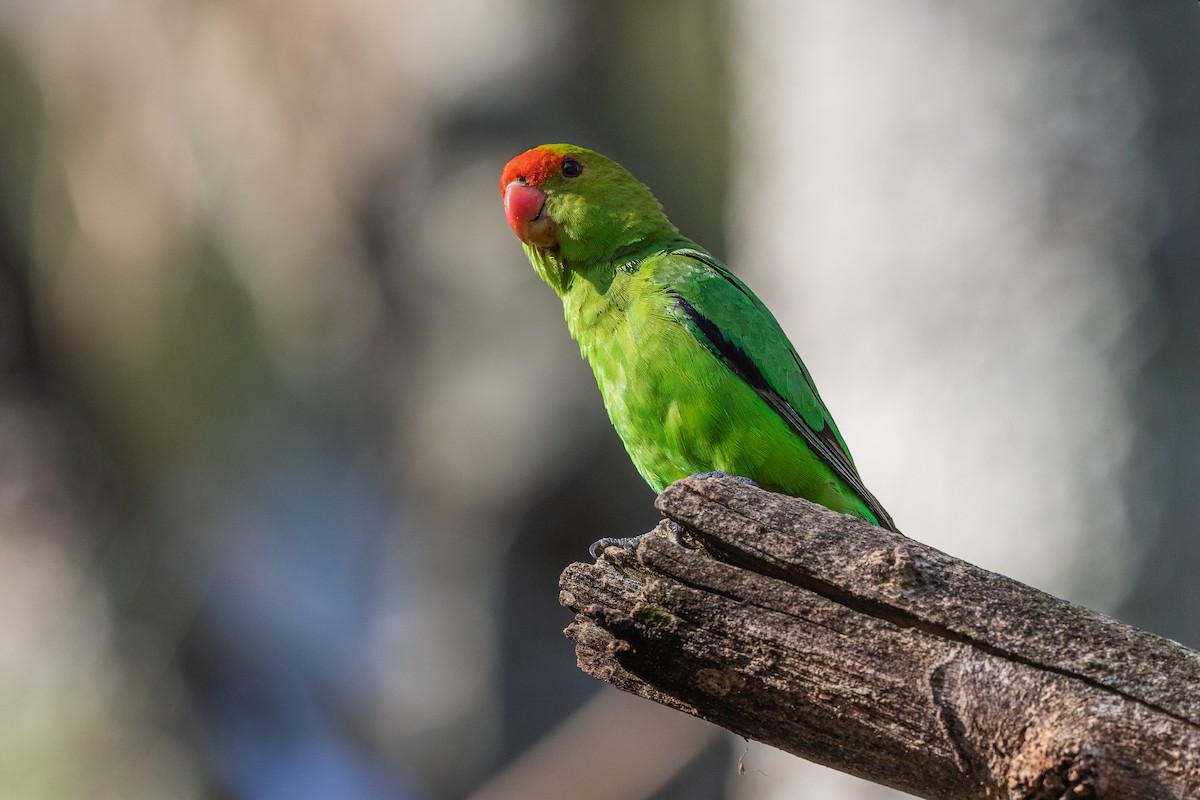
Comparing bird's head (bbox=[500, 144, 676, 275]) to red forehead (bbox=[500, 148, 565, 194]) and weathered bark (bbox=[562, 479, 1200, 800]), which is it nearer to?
red forehead (bbox=[500, 148, 565, 194])

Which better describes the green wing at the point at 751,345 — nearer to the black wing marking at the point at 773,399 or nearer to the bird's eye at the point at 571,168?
the black wing marking at the point at 773,399

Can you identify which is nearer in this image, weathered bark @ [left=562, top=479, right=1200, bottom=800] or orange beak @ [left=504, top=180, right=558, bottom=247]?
weathered bark @ [left=562, top=479, right=1200, bottom=800]

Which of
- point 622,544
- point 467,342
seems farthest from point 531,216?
point 467,342

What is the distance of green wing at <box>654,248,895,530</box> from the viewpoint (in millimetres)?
4410

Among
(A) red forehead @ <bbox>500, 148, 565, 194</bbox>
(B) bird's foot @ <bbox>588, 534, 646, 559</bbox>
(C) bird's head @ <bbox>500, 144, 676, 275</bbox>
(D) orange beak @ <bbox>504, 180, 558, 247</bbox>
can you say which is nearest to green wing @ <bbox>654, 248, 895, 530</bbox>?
(C) bird's head @ <bbox>500, 144, 676, 275</bbox>

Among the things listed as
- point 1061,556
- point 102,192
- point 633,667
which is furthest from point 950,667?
point 102,192

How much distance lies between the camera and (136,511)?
1301 cm

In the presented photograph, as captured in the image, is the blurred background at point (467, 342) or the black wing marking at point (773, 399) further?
the blurred background at point (467, 342)

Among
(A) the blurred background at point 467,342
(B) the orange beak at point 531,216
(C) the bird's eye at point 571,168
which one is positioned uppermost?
(C) the bird's eye at point 571,168

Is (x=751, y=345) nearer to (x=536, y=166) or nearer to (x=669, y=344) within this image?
(x=669, y=344)

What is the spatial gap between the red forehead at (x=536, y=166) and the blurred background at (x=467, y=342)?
356 cm

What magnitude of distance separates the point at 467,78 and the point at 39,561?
23.1 feet

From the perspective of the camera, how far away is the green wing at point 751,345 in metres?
4.41

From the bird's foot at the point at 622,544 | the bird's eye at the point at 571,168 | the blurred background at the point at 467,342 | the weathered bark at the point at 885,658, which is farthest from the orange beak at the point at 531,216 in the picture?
the blurred background at the point at 467,342
